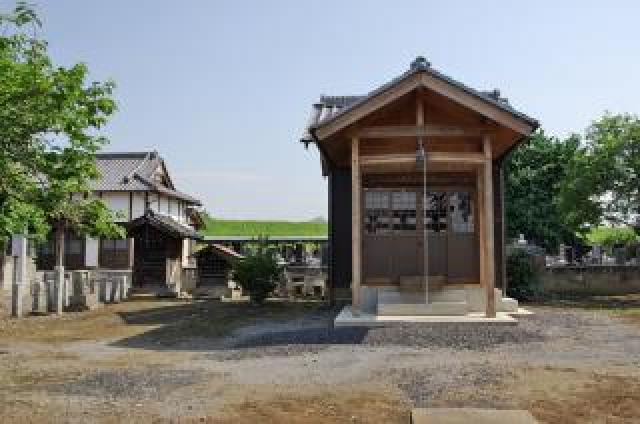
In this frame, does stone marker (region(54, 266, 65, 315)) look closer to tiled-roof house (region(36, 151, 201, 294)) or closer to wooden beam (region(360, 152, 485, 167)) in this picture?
tiled-roof house (region(36, 151, 201, 294))

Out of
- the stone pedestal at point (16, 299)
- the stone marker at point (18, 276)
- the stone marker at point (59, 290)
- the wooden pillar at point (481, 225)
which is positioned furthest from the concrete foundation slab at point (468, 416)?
the stone marker at point (59, 290)

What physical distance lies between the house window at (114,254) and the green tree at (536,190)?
65.6 feet

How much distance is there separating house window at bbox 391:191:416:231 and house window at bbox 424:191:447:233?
0.33m

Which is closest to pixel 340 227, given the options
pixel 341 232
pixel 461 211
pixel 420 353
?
pixel 341 232

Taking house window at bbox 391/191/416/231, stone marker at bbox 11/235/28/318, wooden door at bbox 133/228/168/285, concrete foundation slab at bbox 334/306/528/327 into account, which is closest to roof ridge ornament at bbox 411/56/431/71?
house window at bbox 391/191/416/231

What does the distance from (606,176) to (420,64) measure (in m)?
15.6

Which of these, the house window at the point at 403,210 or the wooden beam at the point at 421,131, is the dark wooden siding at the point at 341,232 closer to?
the house window at the point at 403,210

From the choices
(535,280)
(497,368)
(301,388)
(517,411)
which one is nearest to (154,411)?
(301,388)

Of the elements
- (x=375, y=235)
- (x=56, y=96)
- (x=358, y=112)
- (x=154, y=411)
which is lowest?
(x=154, y=411)

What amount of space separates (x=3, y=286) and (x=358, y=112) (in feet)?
36.2

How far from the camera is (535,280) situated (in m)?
22.3

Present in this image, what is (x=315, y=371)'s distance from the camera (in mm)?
9430

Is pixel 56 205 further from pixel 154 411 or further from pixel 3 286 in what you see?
pixel 3 286

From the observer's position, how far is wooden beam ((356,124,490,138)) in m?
14.2
